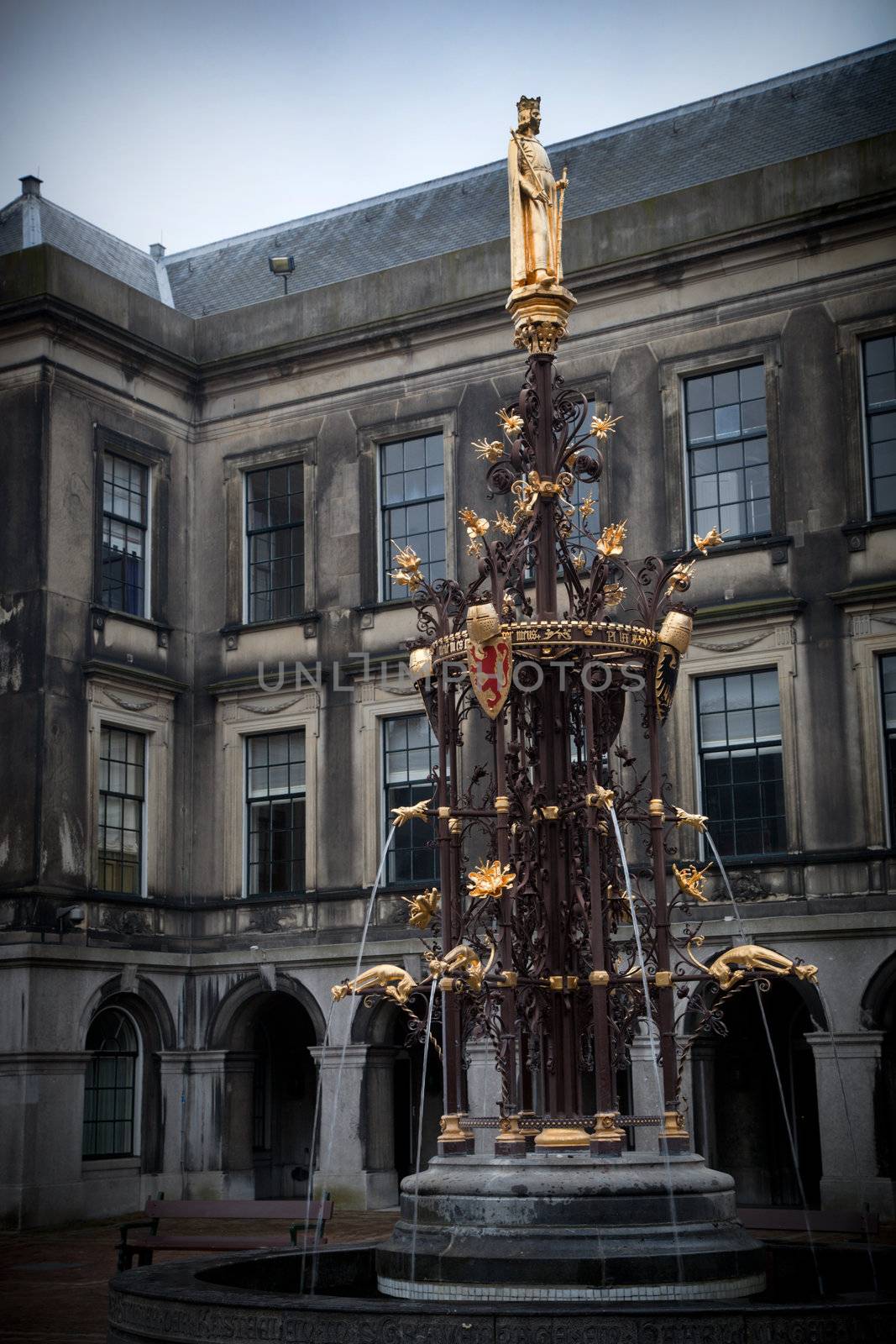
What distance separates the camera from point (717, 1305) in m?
8.04

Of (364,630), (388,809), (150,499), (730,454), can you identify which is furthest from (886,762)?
(150,499)

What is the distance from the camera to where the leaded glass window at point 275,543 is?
88.6ft

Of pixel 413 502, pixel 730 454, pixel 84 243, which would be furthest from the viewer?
pixel 84 243

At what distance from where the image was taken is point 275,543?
89.6ft

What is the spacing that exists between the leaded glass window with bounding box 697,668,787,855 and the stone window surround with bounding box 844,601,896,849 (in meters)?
1.15

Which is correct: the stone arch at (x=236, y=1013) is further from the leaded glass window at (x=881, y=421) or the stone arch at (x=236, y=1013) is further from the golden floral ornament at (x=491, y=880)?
the golden floral ornament at (x=491, y=880)

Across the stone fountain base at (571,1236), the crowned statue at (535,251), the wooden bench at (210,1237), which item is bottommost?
the wooden bench at (210,1237)

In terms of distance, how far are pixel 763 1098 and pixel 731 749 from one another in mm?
5298

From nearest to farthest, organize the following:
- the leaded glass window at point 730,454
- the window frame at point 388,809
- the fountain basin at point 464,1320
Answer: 1. the fountain basin at point 464,1320
2. the leaded glass window at point 730,454
3. the window frame at point 388,809

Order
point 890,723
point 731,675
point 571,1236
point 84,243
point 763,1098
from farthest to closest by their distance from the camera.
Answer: point 84,243 < point 763,1098 < point 731,675 < point 890,723 < point 571,1236

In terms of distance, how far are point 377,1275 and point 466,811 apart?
8.93 feet

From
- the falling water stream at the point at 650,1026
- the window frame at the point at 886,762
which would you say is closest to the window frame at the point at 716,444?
the window frame at the point at 886,762

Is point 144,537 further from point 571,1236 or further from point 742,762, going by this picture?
point 571,1236

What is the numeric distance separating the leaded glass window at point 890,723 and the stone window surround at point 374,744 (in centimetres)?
601
